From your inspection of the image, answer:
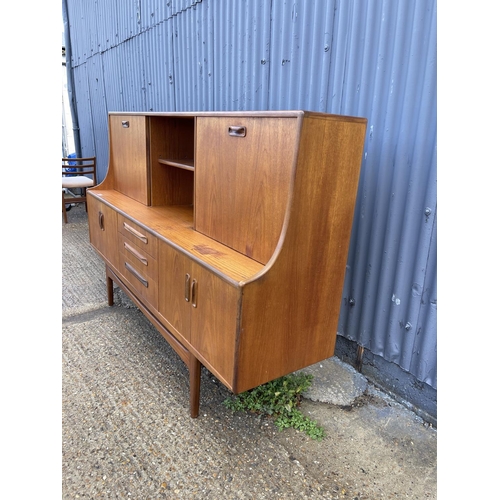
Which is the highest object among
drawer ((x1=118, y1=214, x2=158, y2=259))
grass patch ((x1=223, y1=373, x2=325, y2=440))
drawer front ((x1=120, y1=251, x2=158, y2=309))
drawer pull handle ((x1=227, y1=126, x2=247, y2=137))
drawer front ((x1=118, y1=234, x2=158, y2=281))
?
drawer pull handle ((x1=227, y1=126, x2=247, y2=137))

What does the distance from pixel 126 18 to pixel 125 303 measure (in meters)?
3.84

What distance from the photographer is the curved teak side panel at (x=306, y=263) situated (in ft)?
5.62

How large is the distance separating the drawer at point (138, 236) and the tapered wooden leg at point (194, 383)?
0.65 metres

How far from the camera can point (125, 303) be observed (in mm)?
3838

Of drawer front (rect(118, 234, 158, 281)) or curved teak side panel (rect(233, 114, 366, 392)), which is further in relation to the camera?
drawer front (rect(118, 234, 158, 281))

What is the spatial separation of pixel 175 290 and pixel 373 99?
1567 millimetres

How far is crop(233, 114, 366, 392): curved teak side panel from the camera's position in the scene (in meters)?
1.71

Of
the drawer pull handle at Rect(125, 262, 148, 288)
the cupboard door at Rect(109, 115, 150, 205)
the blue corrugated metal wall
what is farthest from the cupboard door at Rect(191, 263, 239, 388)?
the cupboard door at Rect(109, 115, 150, 205)

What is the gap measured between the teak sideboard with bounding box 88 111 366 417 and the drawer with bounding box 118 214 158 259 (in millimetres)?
15

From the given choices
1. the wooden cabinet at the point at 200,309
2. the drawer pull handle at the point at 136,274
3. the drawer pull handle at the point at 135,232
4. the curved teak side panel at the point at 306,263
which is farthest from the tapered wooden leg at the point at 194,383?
the drawer pull handle at the point at 135,232

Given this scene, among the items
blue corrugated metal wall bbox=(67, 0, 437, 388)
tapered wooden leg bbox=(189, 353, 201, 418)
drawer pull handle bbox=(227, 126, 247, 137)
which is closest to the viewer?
drawer pull handle bbox=(227, 126, 247, 137)

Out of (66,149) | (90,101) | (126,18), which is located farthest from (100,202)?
(66,149)

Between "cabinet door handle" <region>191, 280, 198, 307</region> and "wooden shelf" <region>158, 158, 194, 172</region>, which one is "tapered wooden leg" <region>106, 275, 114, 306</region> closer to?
"wooden shelf" <region>158, 158, 194, 172</region>

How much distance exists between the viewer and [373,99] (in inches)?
92.0
